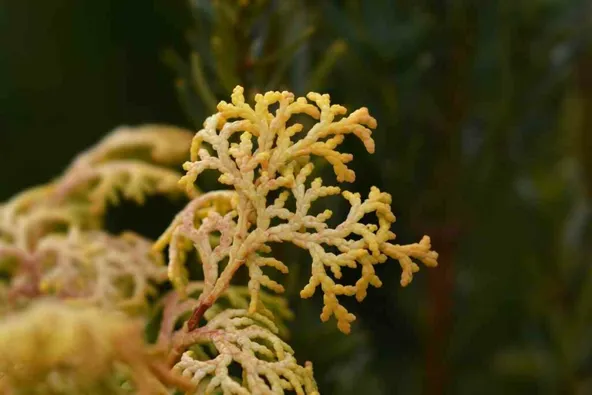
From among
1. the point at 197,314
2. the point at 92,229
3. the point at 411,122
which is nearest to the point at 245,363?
the point at 197,314

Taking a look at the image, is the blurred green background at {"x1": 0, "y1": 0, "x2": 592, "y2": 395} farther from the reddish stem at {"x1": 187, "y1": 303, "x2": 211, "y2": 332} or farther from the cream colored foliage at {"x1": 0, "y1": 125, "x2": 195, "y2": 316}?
the reddish stem at {"x1": 187, "y1": 303, "x2": 211, "y2": 332}

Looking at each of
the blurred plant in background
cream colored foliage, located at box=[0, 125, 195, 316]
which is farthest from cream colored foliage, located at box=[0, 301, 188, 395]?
the blurred plant in background

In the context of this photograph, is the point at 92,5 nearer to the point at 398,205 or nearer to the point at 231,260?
the point at 398,205

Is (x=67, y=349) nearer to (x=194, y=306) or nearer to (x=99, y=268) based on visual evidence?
(x=194, y=306)

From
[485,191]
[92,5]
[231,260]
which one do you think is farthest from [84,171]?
[485,191]

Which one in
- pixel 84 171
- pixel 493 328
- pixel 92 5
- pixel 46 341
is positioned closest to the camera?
pixel 46 341
